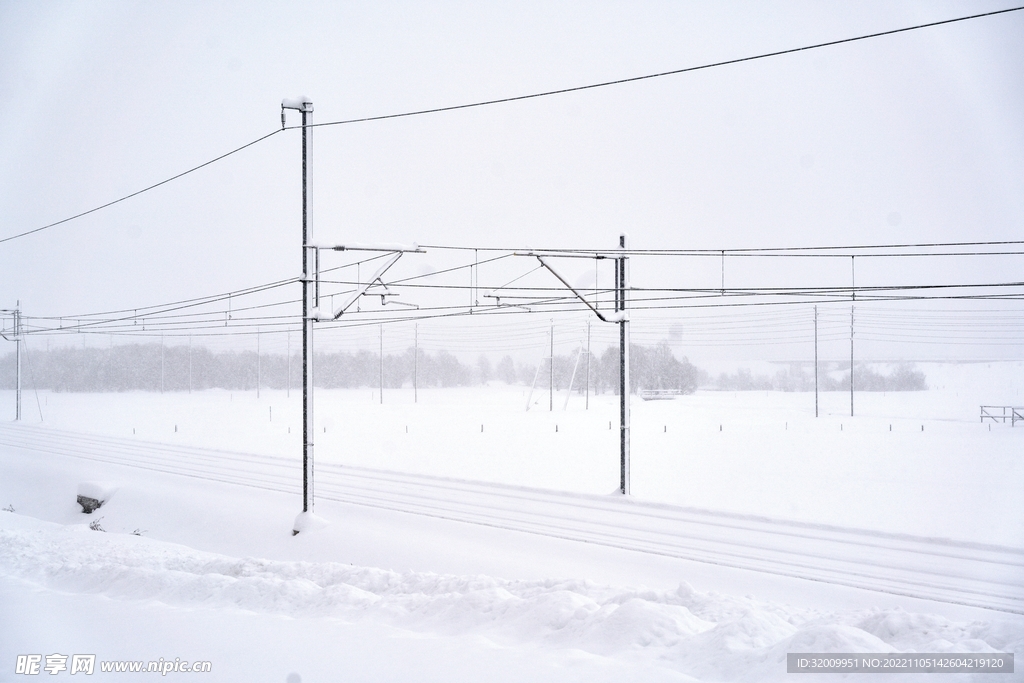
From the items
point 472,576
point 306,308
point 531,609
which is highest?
point 306,308

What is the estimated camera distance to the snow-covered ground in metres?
7.18

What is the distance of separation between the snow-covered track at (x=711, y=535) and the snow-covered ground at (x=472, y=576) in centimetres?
48


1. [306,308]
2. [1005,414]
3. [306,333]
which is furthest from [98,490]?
[1005,414]

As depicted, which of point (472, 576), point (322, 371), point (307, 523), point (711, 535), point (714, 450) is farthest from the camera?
point (322, 371)

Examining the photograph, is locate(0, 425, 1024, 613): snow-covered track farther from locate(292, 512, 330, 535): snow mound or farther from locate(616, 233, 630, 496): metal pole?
locate(292, 512, 330, 535): snow mound

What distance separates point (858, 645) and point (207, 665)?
6851 millimetres

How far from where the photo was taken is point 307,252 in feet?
47.3

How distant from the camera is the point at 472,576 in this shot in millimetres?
10555

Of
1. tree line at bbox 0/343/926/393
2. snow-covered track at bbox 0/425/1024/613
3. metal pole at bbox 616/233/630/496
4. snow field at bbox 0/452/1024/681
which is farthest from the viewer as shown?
tree line at bbox 0/343/926/393

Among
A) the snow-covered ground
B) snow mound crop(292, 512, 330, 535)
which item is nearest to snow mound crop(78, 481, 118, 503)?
the snow-covered ground

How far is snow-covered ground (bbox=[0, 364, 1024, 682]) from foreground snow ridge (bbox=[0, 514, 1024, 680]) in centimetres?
4

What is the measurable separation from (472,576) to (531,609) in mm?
2137

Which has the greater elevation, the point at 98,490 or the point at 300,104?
the point at 300,104

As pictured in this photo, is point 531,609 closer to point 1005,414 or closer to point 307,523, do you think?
point 307,523
